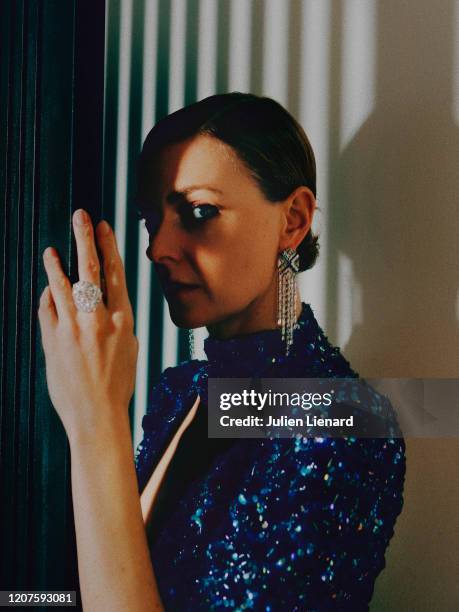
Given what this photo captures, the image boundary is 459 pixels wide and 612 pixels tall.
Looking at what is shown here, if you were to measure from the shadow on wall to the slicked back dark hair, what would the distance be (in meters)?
0.05

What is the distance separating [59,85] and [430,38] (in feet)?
2.01

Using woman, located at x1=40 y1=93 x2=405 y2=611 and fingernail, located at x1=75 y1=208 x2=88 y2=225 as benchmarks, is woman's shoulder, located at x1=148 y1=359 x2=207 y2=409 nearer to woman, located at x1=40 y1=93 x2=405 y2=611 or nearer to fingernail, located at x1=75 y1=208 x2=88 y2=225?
woman, located at x1=40 y1=93 x2=405 y2=611

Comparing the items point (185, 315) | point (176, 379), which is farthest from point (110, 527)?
point (185, 315)

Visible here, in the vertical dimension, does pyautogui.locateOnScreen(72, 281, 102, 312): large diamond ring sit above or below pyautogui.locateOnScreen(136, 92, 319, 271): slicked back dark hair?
below

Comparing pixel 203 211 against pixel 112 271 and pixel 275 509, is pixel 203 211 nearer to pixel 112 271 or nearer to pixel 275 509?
pixel 112 271

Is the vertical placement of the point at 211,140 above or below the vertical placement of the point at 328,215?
above

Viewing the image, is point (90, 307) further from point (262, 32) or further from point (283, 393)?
point (262, 32)

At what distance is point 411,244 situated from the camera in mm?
980

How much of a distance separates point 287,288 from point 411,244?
0.21 meters

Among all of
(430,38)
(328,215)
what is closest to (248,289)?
(328,215)

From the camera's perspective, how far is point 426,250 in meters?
0.98

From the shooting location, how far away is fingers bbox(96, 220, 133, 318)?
101 centimetres

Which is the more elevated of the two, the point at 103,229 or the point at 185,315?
the point at 103,229

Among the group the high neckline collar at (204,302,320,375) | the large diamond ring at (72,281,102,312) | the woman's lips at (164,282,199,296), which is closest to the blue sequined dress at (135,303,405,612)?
the high neckline collar at (204,302,320,375)
